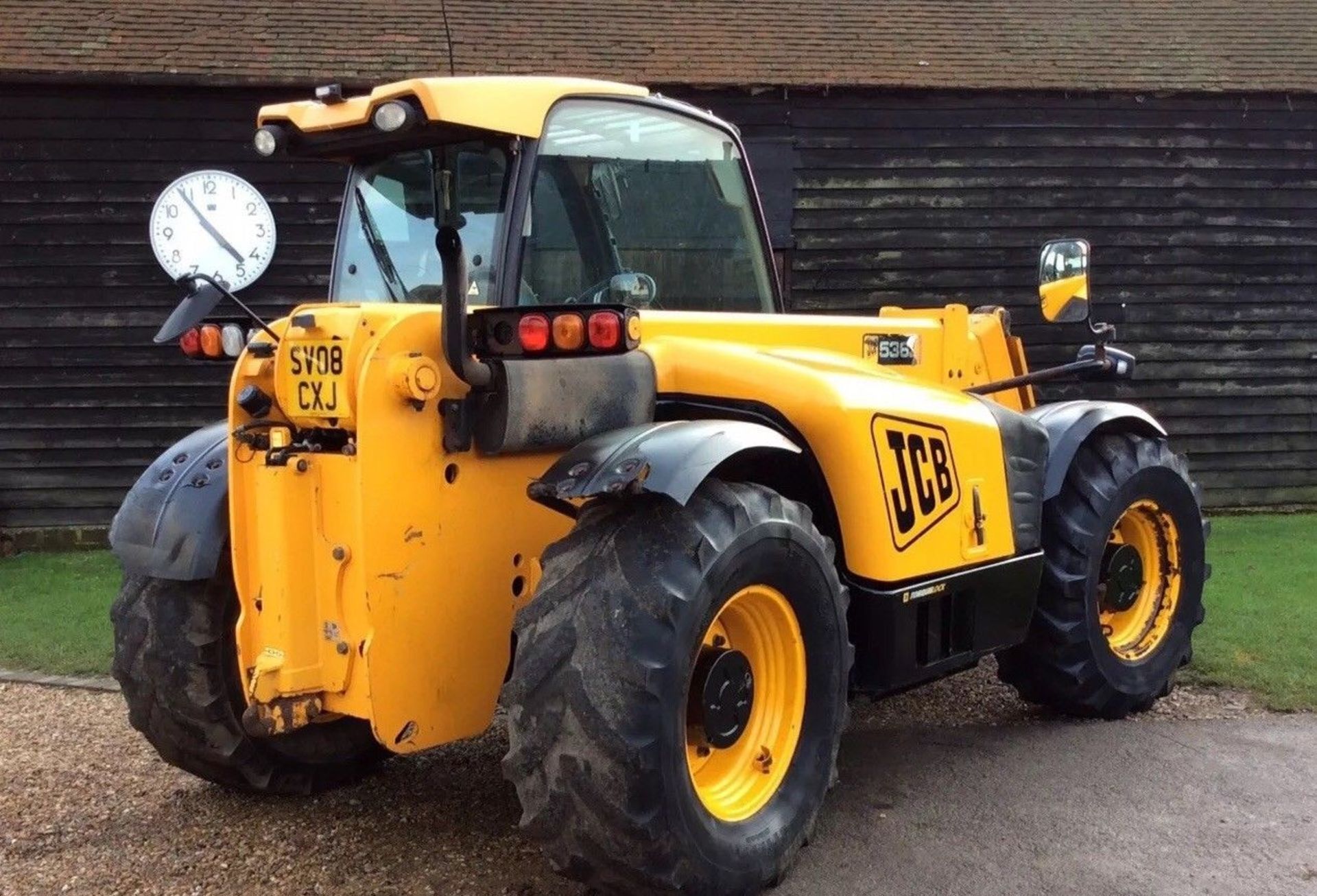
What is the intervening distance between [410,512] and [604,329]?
749 millimetres

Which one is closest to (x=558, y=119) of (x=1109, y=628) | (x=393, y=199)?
(x=393, y=199)

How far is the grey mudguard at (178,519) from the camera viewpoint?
12.7 feet

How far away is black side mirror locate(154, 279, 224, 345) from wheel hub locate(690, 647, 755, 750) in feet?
5.40

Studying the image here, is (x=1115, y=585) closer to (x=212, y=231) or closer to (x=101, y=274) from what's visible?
(x=212, y=231)

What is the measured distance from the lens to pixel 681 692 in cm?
315

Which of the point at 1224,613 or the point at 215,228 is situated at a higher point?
the point at 215,228

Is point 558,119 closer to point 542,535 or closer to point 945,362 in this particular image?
point 542,535

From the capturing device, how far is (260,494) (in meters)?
3.59

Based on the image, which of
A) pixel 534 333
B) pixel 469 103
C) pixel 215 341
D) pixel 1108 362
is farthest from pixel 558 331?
pixel 1108 362

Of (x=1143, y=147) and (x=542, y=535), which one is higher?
(x=1143, y=147)

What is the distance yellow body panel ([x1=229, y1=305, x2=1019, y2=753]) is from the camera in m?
3.34

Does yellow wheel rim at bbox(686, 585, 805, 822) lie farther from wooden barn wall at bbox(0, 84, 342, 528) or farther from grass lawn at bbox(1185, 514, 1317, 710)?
wooden barn wall at bbox(0, 84, 342, 528)

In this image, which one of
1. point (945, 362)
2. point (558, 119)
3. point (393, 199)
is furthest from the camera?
point (945, 362)

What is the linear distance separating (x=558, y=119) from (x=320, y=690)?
184cm
